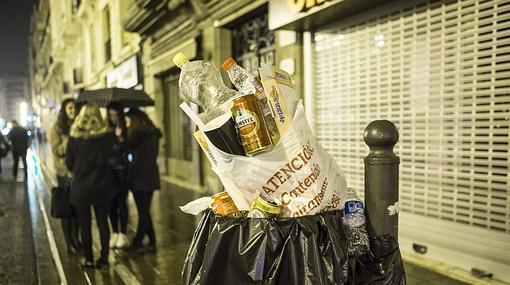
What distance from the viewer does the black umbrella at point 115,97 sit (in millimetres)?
5578

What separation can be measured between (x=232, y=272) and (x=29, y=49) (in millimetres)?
114206

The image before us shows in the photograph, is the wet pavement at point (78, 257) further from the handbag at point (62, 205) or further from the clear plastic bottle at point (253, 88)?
the clear plastic bottle at point (253, 88)

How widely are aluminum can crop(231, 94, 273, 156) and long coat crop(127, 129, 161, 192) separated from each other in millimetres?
3684

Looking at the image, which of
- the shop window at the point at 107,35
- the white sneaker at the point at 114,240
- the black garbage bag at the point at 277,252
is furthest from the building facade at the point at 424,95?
the shop window at the point at 107,35

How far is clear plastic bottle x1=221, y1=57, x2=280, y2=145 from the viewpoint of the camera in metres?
1.68

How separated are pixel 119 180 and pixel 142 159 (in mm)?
367

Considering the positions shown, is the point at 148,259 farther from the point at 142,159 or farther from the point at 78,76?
the point at 78,76

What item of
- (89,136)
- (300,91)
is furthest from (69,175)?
(300,91)

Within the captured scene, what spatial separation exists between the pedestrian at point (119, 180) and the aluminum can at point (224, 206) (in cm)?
327

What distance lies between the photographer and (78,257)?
519 centimetres

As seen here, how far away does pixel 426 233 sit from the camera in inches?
183

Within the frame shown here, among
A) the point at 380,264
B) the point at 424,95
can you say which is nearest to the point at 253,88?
the point at 380,264

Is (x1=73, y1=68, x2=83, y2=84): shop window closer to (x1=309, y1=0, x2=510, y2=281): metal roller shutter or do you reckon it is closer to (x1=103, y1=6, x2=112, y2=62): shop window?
(x1=103, y1=6, x2=112, y2=62): shop window

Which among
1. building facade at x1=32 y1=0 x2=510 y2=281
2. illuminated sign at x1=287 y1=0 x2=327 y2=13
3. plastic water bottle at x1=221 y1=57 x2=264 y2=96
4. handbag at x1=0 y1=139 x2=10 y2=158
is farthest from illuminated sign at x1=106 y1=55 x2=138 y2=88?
plastic water bottle at x1=221 y1=57 x2=264 y2=96
